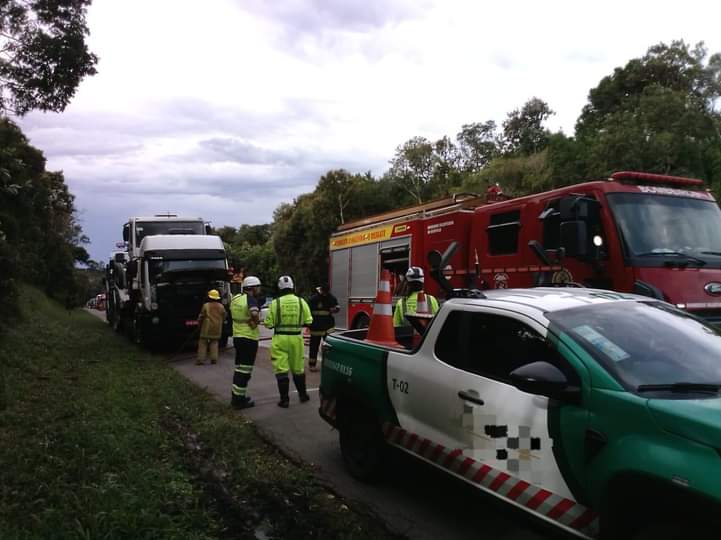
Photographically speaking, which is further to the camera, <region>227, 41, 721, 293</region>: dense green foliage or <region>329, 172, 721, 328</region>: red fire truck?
<region>227, 41, 721, 293</region>: dense green foliage

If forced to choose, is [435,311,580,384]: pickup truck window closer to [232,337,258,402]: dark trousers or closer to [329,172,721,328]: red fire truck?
[329,172,721,328]: red fire truck

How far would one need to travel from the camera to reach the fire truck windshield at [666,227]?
20.7 ft

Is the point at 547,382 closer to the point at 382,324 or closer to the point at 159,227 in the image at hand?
the point at 382,324

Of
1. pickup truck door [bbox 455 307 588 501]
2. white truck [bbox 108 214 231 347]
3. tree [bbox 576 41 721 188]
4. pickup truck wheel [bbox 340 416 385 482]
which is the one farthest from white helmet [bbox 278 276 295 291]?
tree [bbox 576 41 721 188]

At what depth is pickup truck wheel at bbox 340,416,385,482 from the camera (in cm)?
462

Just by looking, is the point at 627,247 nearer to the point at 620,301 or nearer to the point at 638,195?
the point at 638,195

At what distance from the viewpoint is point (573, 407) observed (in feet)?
9.26

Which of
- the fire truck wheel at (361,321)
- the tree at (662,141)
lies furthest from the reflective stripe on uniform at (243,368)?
the tree at (662,141)

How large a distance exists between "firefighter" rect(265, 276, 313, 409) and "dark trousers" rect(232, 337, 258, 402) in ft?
1.14

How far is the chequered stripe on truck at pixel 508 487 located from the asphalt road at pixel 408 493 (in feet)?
0.25

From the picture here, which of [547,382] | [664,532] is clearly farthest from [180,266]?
[664,532]

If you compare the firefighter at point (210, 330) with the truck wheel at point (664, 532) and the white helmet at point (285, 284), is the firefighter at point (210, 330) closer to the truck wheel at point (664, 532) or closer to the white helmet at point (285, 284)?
the white helmet at point (285, 284)

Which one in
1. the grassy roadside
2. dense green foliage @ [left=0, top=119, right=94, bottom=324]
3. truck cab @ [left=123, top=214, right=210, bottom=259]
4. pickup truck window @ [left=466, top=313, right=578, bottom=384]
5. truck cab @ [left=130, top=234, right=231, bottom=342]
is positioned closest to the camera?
pickup truck window @ [left=466, top=313, right=578, bottom=384]

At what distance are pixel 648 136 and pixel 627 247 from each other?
19.2 meters
